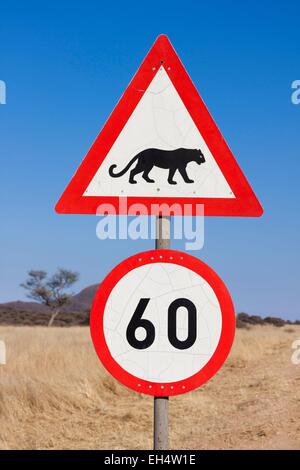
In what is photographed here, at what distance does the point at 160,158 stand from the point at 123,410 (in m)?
5.91

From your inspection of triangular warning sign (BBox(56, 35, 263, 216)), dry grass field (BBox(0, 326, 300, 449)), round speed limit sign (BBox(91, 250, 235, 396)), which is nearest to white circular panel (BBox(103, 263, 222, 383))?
round speed limit sign (BBox(91, 250, 235, 396))

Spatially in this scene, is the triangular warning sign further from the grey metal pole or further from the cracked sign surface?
the grey metal pole

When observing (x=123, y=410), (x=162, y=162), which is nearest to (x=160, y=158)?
(x=162, y=162)

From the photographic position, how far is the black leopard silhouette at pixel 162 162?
243 cm

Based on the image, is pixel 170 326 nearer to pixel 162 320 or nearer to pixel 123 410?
pixel 162 320

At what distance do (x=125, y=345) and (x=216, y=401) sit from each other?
6.36 meters

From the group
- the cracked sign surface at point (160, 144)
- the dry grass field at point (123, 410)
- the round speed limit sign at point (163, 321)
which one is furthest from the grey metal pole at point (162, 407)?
the dry grass field at point (123, 410)

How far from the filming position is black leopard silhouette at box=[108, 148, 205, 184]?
243cm

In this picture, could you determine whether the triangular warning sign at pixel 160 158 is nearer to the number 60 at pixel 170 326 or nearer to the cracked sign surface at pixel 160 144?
the cracked sign surface at pixel 160 144

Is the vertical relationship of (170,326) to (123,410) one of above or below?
above

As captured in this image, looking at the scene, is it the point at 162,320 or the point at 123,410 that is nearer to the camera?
the point at 162,320

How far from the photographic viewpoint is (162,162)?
2447 mm

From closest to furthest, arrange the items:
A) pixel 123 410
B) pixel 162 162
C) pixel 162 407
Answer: pixel 162 407, pixel 162 162, pixel 123 410
